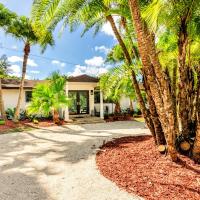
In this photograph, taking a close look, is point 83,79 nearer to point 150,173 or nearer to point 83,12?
point 83,12

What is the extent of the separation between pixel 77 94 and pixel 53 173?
58.7 feet

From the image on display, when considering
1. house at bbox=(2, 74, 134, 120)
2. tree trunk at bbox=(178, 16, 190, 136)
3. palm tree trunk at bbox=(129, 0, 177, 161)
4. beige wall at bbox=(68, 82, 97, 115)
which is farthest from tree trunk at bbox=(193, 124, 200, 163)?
beige wall at bbox=(68, 82, 97, 115)

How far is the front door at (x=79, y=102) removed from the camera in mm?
24844

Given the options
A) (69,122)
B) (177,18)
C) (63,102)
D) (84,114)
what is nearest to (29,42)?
(63,102)

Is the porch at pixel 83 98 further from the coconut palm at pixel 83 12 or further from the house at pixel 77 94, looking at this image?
the coconut palm at pixel 83 12

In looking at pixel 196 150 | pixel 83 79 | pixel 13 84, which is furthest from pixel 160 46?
pixel 13 84

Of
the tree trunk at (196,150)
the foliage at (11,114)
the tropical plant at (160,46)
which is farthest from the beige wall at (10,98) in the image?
the tree trunk at (196,150)

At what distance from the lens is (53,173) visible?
24.2ft

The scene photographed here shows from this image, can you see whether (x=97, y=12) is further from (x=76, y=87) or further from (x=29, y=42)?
(x=76, y=87)

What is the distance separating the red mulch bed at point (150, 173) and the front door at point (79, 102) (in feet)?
49.2

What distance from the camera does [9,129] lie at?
16797 mm

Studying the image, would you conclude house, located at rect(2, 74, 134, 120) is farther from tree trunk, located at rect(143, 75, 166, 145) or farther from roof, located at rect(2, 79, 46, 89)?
tree trunk, located at rect(143, 75, 166, 145)

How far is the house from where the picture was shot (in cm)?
2308

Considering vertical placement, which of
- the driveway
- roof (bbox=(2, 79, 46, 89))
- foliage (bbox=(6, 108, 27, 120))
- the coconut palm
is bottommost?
the driveway
